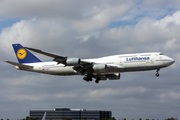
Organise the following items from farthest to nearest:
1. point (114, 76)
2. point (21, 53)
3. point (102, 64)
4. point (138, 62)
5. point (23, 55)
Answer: point (21, 53)
point (23, 55)
point (114, 76)
point (102, 64)
point (138, 62)

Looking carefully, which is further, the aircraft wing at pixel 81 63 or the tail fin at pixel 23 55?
the tail fin at pixel 23 55

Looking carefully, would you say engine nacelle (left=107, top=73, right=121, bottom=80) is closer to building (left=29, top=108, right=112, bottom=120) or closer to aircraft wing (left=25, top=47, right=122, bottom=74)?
aircraft wing (left=25, top=47, right=122, bottom=74)

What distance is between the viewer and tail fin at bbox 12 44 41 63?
200 ft

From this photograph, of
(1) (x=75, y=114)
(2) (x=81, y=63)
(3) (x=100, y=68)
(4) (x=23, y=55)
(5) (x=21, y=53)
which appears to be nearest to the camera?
(3) (x=100, y=68)

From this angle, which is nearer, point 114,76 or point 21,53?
point 114,76

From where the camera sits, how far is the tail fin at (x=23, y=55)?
6100 cm

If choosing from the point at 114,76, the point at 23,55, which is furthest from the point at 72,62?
the point at 23,55

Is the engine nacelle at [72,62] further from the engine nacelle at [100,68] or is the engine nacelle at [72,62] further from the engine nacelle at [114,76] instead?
the engine nacelle at [114,76]

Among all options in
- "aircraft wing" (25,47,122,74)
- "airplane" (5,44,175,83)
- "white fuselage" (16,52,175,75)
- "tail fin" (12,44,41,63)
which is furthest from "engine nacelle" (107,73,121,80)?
"tail fin" (12,44,41,63)

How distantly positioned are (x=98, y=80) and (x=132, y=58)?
1290 centimetres

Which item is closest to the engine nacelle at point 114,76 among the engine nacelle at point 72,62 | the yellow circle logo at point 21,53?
the engine nacelle at point 72,62

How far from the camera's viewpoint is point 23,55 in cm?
6234

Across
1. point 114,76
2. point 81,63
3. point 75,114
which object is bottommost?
point 75,114

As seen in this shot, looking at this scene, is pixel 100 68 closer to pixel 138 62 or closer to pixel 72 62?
pixel 72 62
